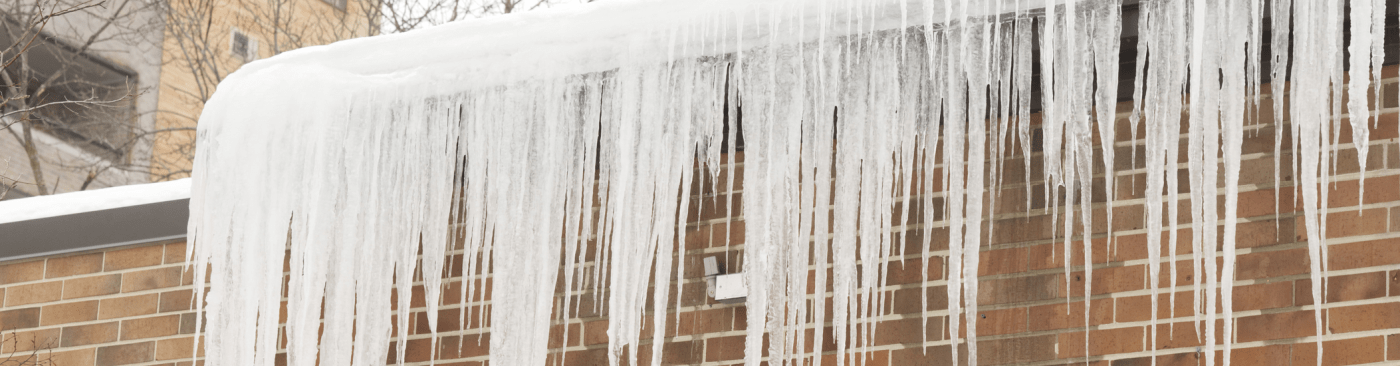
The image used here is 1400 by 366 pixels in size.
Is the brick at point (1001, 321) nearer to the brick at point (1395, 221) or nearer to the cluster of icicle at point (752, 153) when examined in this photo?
the cluster of icicle at point (752, 153)

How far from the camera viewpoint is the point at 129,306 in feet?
15.1

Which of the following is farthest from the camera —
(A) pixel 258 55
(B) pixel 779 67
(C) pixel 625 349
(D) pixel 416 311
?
(A) pixel 258 55

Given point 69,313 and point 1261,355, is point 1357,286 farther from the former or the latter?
point 69,313

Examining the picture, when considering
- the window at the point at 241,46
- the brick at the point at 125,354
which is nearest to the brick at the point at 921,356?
the brick at the point at 125,354

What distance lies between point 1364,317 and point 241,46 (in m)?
16.2

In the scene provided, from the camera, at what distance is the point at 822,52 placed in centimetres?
317

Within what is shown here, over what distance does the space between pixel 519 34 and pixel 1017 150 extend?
1.42 metres

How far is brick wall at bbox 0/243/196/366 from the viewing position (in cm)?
452

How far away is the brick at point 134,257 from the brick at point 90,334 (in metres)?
0.21

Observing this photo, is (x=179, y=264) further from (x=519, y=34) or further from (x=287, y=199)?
(x=519, y=34)

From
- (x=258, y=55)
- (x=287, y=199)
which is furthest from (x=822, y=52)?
(x=258, y=55)

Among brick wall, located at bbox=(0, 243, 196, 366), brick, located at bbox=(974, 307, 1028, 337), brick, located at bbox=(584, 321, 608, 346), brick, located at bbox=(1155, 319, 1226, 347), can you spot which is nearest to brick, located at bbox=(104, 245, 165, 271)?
brick wall, located at bbox=(0, 243, 196, 366)

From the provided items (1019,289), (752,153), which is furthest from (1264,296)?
(752,153)

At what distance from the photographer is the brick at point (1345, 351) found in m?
2.95
